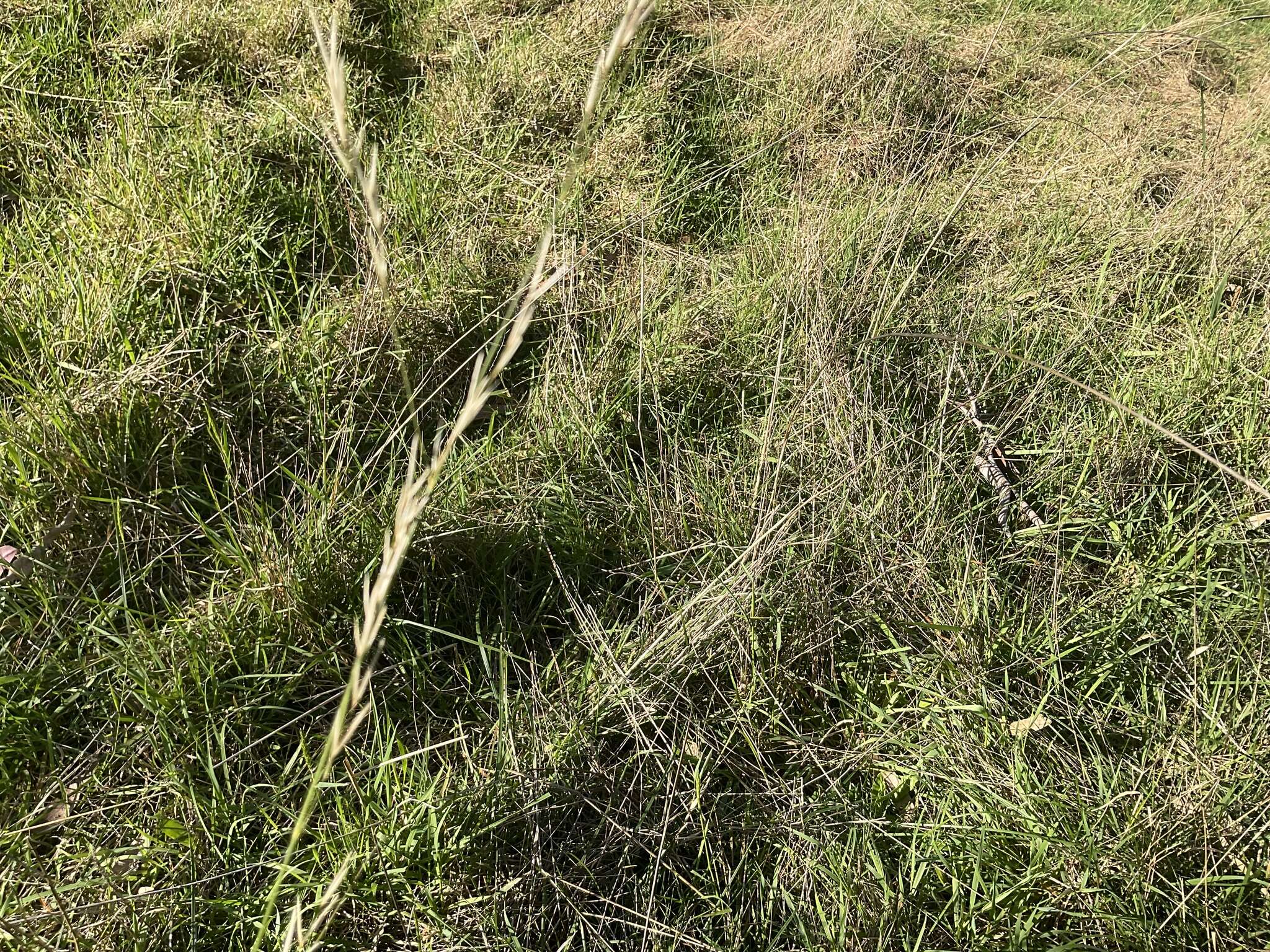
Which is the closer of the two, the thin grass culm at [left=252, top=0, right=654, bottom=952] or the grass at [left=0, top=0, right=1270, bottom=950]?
the thin grass culm at [left=252, top=0, right=654, bottom=952]

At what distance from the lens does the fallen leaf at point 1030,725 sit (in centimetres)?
162

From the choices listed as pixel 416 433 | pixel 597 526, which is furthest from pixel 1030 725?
pixel 416 433

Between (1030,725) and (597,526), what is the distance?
0.96 meters

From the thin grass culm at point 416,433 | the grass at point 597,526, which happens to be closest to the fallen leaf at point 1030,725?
the grass at point 597,526

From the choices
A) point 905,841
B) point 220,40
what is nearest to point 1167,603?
point 905,841

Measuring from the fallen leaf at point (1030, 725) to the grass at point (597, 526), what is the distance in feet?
0.07

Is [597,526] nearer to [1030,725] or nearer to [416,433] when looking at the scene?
[1030,725]

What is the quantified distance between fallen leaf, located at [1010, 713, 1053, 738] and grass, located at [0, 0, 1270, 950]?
0.07 ft

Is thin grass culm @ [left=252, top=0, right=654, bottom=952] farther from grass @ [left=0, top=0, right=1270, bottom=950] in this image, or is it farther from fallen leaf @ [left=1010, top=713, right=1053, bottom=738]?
fallen leaf @ [left=1010, top=713, right=1053, bottom=738]

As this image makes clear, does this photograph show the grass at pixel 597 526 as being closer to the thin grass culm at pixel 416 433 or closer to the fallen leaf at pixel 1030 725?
the fallen leaf at pixel 1030 725

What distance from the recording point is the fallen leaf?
1.62 meters

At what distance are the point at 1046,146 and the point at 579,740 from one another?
311 cm

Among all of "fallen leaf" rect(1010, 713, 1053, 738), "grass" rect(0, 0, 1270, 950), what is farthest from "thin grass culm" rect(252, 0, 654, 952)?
"fallen leaf" rect(1010, 713, 1053, 738)

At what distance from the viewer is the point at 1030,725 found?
1.64 meters
